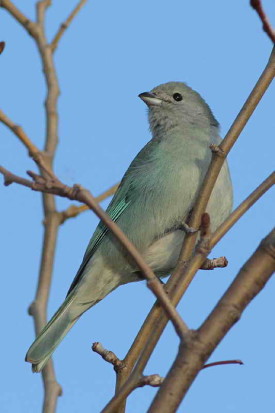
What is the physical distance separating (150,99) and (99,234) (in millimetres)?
1521

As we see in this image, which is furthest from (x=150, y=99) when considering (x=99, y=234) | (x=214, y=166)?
(x=214, y=166)

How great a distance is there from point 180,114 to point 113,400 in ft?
14.0

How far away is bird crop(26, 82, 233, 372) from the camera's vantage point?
5305mm

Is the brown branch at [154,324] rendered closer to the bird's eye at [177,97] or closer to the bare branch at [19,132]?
the bare branch at [19,132]

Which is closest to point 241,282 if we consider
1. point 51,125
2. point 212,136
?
point 51,125

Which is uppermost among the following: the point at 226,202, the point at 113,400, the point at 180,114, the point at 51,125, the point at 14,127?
the point at 180,114

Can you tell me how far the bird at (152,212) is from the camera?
5.30 m

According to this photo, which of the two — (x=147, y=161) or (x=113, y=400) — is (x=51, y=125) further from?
(x=113, y=400)

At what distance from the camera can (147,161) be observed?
5.77 meters

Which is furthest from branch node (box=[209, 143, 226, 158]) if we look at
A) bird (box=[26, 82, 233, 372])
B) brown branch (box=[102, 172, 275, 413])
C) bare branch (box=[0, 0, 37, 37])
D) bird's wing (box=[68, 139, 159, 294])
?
bird's wing (box=[68, 139, 159, 294])

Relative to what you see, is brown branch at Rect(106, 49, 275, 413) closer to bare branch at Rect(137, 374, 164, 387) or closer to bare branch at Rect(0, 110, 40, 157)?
bare branch at Rect(137, 374, 164, 387)

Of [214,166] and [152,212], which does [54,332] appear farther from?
[214,166]

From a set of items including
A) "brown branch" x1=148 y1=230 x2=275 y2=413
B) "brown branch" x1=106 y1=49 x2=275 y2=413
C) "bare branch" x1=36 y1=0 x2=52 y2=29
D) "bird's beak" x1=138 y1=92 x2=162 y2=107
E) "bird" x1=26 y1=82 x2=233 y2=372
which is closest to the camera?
"brown branch" x1=148 y1=230 x2=275 y2=413

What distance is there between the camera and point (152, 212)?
543 cm
